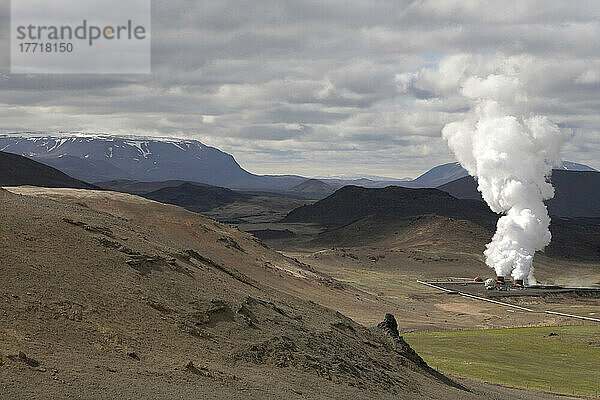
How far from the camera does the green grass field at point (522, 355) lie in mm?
43000

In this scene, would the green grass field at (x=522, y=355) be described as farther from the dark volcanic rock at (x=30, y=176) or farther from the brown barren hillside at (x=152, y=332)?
the dark volcanic rock at (x=30, y=176)

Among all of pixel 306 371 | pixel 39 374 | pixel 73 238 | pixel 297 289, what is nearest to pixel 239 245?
pixel 297 289

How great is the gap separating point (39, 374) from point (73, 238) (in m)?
14.1

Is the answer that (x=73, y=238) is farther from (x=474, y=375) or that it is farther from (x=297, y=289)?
(x=297, y=289)

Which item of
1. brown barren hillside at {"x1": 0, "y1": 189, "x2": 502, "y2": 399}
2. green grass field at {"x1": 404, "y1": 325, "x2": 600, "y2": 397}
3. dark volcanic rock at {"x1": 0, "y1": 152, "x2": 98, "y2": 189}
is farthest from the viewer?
dark volcanic rock at {"x1": 0, "y1": 152, "x2": 98, "y2": 189}

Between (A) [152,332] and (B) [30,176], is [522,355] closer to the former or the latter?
(A) [152,332]

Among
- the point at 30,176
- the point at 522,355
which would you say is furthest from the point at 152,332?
the point at 30,176

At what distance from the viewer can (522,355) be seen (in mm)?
52188

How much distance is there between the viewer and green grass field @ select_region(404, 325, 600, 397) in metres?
43.0

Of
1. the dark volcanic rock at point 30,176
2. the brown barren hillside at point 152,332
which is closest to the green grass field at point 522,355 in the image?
the brown barren hillside at point 152,332

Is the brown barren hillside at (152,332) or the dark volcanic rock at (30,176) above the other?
the dark volcanic rock at (30,176)

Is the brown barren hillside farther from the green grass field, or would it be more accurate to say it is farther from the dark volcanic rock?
the dark volcanic rock

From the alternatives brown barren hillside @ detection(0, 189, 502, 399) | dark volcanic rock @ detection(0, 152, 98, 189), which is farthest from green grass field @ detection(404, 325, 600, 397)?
dark volcanic rock @ detection(0, 152, 98, 189)

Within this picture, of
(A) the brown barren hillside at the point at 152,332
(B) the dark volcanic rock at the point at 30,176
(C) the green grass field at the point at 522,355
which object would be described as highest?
(B) the dark volcanic rock at the point at 30,176
